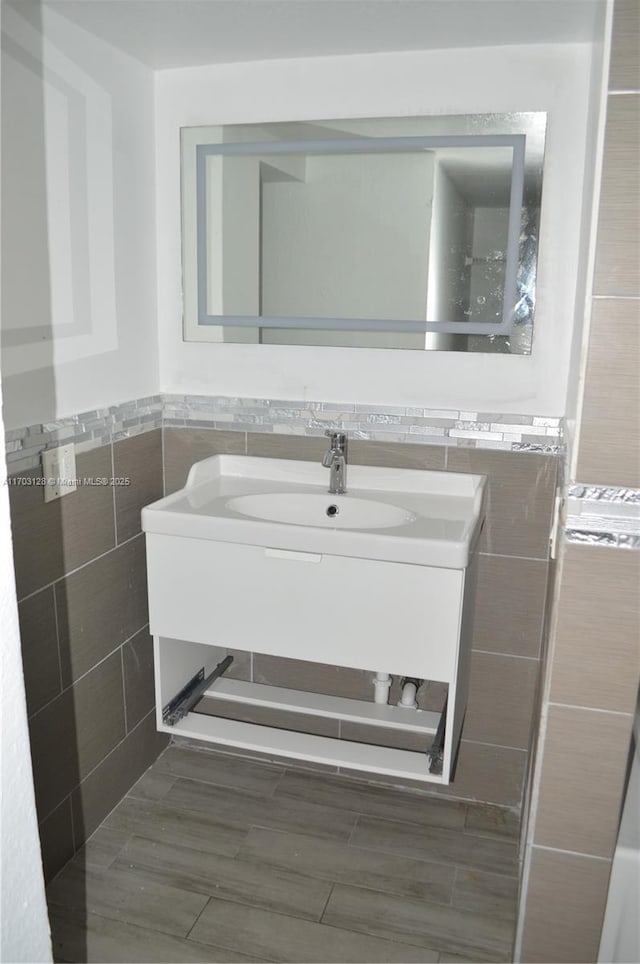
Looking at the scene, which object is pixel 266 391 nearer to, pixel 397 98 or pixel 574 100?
pixel 397 98

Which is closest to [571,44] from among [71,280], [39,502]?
[71,280]

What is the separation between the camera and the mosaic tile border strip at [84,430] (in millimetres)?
1710

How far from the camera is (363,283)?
2129mm

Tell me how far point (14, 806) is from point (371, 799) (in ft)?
5.94

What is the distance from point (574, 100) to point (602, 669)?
4.42 ft

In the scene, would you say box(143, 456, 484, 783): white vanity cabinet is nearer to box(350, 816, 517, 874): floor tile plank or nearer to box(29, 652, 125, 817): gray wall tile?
box(29, 652, 125, 817): gray wall tile

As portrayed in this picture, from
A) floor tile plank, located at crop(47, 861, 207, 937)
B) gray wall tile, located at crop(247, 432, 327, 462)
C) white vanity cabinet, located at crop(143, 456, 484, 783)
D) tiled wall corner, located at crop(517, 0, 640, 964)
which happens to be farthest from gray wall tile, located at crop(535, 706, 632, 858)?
gray wall tile, located at crop(247, 432, 327, 462)

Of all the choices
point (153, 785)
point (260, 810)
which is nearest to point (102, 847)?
point (153, 785)

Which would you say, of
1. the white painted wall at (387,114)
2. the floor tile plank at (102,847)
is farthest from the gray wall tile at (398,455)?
the floor tile plank at (102,847)

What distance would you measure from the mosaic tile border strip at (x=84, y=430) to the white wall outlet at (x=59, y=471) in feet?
0.06

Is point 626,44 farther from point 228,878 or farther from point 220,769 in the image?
point 220,769

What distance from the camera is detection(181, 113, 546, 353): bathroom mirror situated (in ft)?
6.53

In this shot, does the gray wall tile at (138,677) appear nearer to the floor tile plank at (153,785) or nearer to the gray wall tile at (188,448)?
the floor tile plank at (153,785)

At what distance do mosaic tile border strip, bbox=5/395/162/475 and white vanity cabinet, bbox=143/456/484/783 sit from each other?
0.75ft
